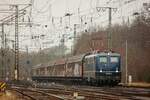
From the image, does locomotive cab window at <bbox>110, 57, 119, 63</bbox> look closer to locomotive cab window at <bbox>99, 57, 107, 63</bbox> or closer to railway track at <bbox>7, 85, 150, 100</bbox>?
locomotive cab window at <bbox>99, 57, 107, 63</bbox>

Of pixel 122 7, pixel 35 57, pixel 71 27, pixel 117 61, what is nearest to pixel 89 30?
pixel 71 27

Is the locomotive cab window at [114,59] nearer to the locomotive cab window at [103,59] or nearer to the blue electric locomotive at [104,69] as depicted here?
the blue electric locomotive at [104,69]

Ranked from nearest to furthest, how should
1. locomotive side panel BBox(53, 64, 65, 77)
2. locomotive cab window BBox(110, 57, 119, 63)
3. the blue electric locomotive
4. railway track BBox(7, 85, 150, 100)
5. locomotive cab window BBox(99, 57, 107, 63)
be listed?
1. railway track BBox(7, 85, 150, 100)
2. the blue electric locomotive
3. locomotive cab window BBox(99, 57, 107, 63)
4. locomotive cab window BBox(110, 57, 119, 63)
5. locomotive side panel BBox(53, 64, 65, 77)

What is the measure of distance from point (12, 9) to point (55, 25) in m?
17.1

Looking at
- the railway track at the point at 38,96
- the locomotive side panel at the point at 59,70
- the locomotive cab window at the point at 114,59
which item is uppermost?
the locomotive cab window at the point at 114,59

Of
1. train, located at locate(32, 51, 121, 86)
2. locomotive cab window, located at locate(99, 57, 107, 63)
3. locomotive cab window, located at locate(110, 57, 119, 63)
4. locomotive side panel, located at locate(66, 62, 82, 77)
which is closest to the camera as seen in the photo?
train, located at locate(32, 51, 121, 86)

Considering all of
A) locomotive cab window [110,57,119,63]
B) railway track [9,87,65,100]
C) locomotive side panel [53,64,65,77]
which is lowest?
railway track [9,87,65,100]

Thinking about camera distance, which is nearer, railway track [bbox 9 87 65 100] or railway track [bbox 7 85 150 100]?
railway track [bbox 7 85 150 100]

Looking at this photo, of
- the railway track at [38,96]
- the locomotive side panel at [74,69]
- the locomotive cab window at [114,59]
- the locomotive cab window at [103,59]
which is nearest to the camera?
the railway track at [38,96]

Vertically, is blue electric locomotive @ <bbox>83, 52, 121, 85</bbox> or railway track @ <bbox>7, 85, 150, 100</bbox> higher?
blue electric locomotive @ <bbox>83, 52, 121, 85</bbox>

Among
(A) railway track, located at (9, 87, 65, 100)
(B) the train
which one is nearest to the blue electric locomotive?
(B) the train

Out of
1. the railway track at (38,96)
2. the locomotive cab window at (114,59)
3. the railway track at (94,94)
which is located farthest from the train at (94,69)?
the railway track at (38,96)

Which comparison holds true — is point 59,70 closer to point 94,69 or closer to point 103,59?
point 103,59

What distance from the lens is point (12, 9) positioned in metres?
50.4
